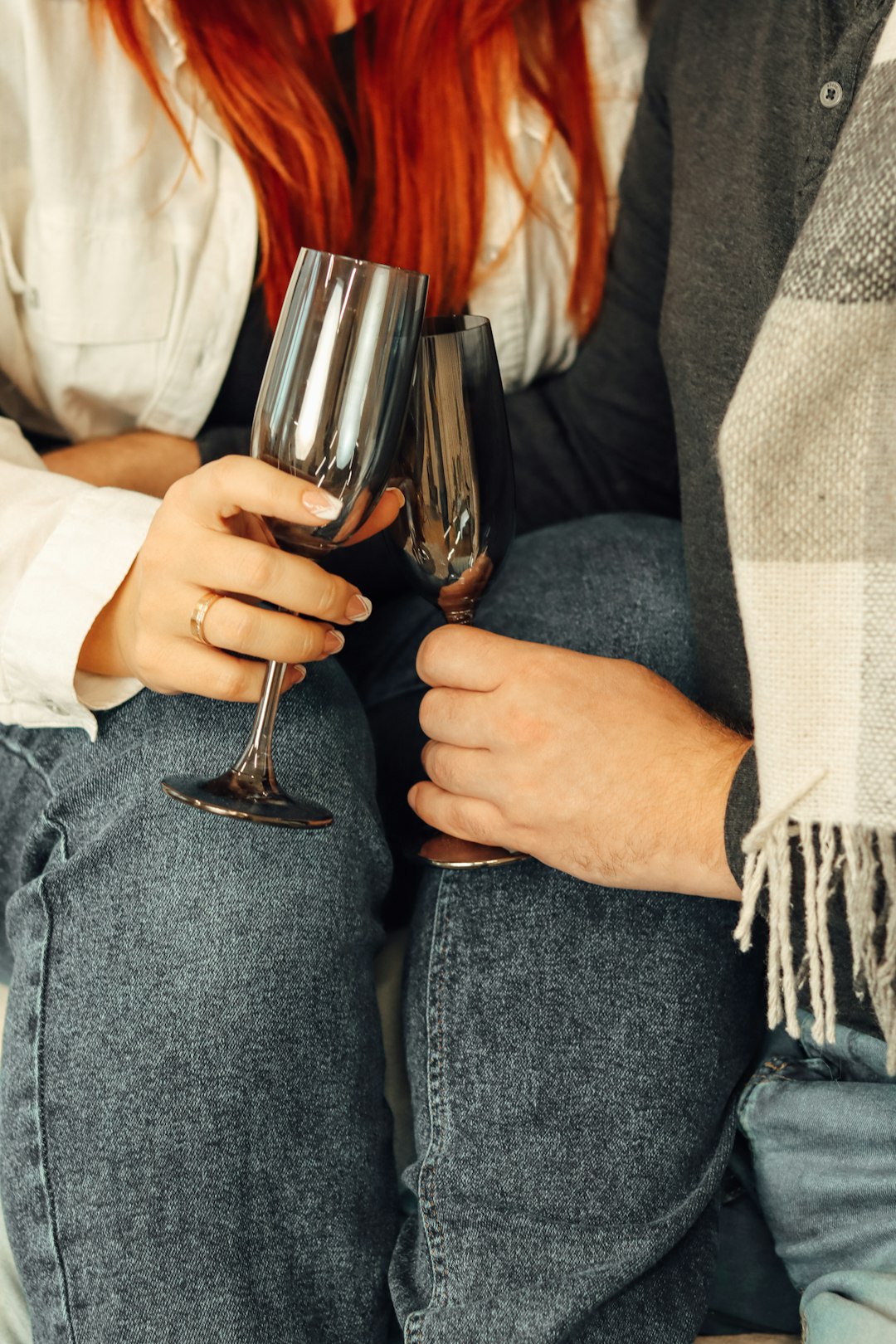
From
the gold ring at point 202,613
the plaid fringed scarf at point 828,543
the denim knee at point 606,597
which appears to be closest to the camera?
the plaid fringed scarf at point 828,543

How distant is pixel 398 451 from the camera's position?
0.71 meters

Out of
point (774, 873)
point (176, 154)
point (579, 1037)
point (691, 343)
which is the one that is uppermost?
point (176, 154)

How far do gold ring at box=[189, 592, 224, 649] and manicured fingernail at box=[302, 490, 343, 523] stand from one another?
0.30 ft

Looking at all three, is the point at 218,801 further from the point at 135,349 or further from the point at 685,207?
the point at 685,207

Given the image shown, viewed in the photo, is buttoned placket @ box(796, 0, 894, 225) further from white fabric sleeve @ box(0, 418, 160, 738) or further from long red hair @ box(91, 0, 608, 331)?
white fabric sleeve @ box(0, 418, 160, 738)

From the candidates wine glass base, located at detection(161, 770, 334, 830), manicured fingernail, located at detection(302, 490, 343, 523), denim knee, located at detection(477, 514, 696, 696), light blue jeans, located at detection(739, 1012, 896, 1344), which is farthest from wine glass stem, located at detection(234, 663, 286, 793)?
light blue jeans, located at detection(739, 1012, 896, 1344)

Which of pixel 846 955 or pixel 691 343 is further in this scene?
pixel 691 343

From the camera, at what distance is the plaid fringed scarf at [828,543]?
0.58m

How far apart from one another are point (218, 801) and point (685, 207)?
0.61 metres

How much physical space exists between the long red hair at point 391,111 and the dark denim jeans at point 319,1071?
44 cm

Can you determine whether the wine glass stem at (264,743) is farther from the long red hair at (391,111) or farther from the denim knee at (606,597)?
the long red hair at (391,111)

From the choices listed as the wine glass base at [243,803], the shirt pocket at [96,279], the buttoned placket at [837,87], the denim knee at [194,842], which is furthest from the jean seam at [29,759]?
the buttoned placket at [837,87]

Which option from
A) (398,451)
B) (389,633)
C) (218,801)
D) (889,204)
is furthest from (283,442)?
(389,633)

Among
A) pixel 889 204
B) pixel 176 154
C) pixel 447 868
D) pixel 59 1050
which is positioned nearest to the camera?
pixel 889 204
